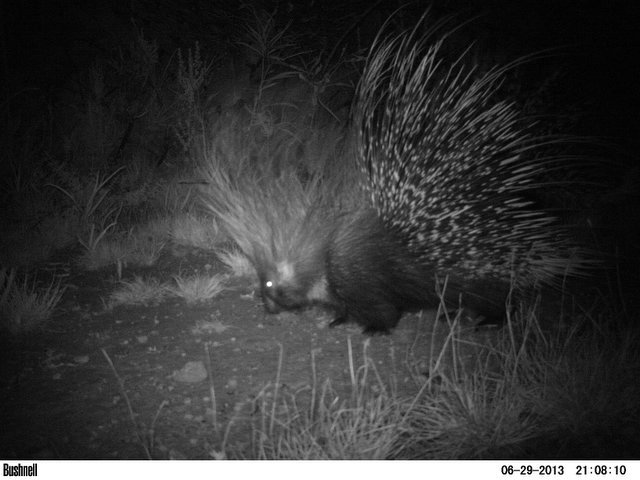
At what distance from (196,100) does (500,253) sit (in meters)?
2.97

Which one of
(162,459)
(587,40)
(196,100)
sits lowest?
(162,459)

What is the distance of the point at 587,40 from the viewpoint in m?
Answer: 3.50

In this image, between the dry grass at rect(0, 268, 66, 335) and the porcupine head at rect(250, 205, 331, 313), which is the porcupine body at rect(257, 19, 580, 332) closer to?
the porcupine head at rect(250, 205, 331, 313)

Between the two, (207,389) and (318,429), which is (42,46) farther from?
(318,429)

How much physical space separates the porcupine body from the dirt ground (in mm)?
214

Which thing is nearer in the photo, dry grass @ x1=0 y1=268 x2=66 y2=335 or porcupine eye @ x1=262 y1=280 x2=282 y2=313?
dry grass @ x1=0 y1=268 x2=66 y2=335

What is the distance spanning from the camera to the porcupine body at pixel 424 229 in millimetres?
2270

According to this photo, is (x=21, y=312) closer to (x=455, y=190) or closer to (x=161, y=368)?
(x=161, y=368)

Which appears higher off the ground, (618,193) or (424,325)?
(618,193)

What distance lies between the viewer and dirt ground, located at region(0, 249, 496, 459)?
1670 millimetres

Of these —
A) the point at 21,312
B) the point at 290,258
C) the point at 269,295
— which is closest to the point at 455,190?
the point at 290,258

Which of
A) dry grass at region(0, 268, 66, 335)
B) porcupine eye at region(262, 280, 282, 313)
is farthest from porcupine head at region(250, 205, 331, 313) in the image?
dry grass at region(0, 268, 66, 335)

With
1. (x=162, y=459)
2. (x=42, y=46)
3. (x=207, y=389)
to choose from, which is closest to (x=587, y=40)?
(x=207, y=389)

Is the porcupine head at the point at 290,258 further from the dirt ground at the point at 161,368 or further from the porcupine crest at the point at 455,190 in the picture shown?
the porcupine crest at the point at 455,190
